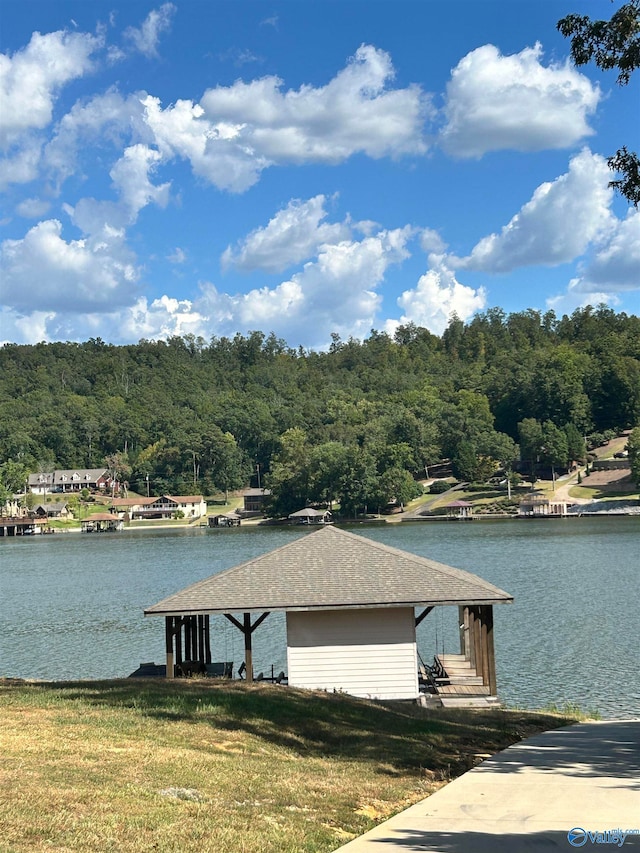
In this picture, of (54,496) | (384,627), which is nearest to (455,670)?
(384,627)

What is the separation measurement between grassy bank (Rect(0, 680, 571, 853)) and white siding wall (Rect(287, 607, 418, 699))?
300cm

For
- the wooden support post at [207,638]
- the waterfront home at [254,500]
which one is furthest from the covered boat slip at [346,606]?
the waterfront home at [254,500]

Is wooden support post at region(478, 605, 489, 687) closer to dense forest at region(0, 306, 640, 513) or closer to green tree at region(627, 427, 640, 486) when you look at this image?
green tree at region(627, 427, 640, 486)

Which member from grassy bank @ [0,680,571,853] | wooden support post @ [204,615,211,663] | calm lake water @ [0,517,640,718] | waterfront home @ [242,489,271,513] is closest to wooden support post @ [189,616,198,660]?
wooden support post @ [204,615,211,663]

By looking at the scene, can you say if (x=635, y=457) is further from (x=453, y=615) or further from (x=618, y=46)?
(x=618, y=46)

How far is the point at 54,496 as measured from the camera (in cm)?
16362

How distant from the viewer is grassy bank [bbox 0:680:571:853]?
26.9 ft

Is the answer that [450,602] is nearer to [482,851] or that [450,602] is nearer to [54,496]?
[482,851]

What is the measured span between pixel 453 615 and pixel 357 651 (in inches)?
702

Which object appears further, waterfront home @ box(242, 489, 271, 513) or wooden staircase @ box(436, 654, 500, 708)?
waterfront home @ box(242, 489, 271, 513)

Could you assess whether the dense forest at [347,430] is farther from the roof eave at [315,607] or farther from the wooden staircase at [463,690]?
the roof eave at [315,607]

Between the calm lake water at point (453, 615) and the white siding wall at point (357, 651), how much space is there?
13.8ft

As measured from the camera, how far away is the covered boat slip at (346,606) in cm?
1894

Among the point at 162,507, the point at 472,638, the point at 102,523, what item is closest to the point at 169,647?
the point at 472,638
